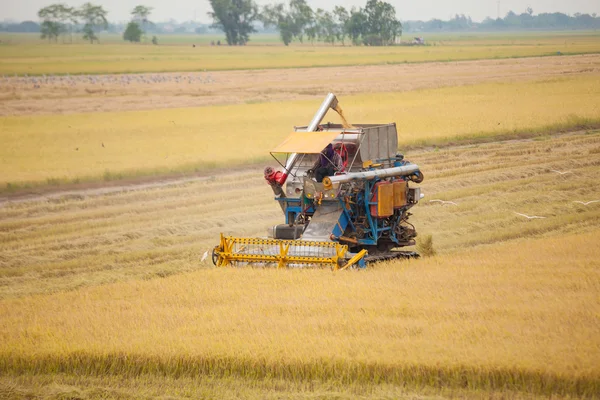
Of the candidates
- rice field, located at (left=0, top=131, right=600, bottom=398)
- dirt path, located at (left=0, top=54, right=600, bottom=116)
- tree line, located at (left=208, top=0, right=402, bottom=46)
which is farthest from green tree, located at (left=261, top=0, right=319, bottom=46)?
rice field, located at (left=0, top=131, right=600, bottom=398)

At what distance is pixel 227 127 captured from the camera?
3747cm

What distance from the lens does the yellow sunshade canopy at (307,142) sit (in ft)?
46.6

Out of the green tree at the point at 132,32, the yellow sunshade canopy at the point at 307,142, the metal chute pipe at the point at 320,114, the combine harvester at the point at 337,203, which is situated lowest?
the combine harvester at the point at 337,203

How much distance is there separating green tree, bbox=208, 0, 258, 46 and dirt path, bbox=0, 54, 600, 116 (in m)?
70.2

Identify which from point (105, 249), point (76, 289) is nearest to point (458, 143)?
point (105, 249)

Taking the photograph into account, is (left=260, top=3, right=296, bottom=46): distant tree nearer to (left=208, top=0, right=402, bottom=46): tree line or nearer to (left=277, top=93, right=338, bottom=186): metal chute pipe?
(left=208, top=0, right=402, bottom=46): tree line

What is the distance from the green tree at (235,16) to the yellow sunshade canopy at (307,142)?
128105 mm

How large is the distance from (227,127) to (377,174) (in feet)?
76.4

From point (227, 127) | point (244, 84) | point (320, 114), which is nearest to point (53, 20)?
point (244, 84)

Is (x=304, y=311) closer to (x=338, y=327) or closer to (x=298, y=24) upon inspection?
(x=338, y=327)

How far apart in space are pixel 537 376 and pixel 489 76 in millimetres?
52116

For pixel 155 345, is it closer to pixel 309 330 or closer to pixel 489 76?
pixel 309 330

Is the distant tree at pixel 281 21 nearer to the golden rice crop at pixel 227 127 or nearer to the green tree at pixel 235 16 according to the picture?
the green tree at pixel 235 16

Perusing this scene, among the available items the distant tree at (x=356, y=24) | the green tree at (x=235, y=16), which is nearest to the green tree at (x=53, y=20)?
the green tree at (x=235, y=16)
